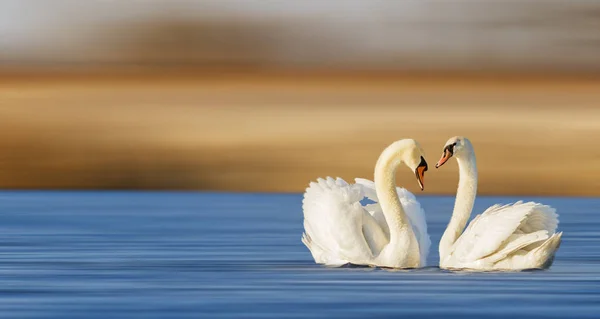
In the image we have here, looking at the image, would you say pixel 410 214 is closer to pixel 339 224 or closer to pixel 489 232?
pixel 339 224

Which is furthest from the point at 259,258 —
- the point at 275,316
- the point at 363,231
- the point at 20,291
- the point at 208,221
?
the point at 208,221

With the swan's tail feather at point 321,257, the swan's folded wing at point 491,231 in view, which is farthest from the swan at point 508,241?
the swan's tail feather at point 321,257

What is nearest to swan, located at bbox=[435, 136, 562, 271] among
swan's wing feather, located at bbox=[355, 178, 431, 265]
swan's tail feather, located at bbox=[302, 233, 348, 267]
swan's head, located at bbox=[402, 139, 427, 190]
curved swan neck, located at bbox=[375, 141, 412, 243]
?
swan's wing feather, located at bbox=[355, 178, 431, 265]

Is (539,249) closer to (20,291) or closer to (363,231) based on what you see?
(363,231)

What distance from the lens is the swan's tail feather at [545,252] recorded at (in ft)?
43.1

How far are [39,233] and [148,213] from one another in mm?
6311

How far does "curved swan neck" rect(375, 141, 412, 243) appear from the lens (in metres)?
13.9

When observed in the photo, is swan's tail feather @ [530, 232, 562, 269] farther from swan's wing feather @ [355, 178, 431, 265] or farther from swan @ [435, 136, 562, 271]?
swan's wing feather @ [355, 178, 431, 265]

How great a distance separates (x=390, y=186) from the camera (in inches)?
553

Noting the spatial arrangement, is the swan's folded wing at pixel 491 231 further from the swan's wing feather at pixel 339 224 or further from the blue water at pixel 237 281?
the swan's wing feather at pixel 339 224

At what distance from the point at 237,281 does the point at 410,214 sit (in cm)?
234

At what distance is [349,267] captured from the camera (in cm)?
1397

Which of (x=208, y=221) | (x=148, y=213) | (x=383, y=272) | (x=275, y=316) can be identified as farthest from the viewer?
(x=148, y=213)

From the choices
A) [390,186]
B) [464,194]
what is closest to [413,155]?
[390,186]
